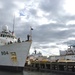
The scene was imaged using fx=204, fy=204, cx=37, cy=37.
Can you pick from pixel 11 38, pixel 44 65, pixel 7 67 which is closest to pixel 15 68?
pixel 7 67

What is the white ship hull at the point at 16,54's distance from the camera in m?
42.8

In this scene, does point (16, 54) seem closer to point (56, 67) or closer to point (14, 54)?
point (14, 54)

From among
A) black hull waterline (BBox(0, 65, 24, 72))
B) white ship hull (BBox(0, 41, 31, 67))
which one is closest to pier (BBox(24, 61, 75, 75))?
black hull waterline (BBox(0, 65, 24, 72))

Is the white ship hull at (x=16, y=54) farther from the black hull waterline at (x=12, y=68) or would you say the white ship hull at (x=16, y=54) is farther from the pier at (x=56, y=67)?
the pier at (x=56, y=67)

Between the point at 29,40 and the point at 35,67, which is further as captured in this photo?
the point at 35,67

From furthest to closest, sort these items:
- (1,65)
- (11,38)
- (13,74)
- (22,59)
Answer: (11,38), (1,65), (22,59), (13,74)

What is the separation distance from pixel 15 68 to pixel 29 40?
666 cm

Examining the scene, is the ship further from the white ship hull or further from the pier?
the pier

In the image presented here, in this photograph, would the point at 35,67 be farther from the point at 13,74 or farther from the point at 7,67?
the point at 13,74

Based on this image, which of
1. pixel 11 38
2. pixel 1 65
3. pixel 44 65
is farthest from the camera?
pixel 44 65

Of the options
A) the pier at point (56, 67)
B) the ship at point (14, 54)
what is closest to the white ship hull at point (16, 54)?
the ship at point (14, 54)

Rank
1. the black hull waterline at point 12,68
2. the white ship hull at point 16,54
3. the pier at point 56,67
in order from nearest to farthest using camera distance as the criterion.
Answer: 1. the white ship hull at point 16,54
2. the black hull waterline at point 12,68
3. the pier at point 56,67

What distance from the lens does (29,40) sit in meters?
Answer: 43.1

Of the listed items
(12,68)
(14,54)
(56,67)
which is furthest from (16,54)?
(56,67)
